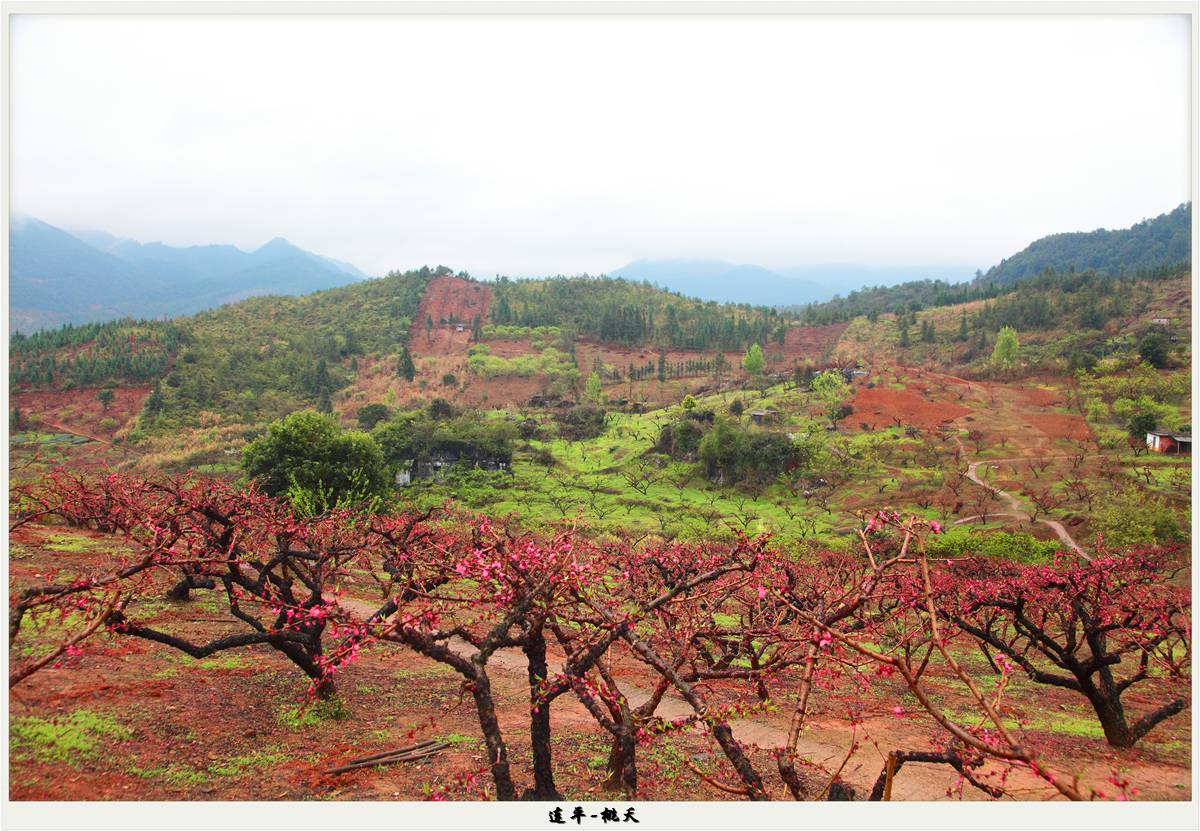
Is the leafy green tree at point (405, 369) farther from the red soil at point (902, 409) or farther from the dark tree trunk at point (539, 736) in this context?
the dark tree trunk at point (539, 736)

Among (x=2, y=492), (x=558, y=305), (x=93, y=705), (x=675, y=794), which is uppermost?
(x=558, y=305)

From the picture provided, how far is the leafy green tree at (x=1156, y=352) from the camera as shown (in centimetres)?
3756

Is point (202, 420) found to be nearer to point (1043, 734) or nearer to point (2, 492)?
point (2, 492)

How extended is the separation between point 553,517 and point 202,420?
33647mm

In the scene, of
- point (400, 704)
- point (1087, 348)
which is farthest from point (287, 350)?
point (1087, 348)

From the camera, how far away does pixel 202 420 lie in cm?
4288

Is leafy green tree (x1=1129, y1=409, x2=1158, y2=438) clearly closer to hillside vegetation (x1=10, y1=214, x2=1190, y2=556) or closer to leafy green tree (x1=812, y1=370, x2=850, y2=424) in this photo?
hillside vegetation (x1=10, y1=214, x2=1190, y2=556)

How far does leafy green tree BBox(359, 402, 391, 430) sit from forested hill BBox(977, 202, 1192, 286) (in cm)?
10706

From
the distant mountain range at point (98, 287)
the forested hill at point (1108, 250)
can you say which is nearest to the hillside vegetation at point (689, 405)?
the distant mountain range at point (98, 287)

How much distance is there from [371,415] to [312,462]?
70.9 feet

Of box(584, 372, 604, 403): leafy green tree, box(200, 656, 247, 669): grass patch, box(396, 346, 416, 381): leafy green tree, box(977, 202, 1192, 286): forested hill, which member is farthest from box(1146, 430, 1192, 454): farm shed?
box(977, 202, 1192, 286): forested hill

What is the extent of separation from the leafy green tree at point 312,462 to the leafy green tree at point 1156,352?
49264 millimetres

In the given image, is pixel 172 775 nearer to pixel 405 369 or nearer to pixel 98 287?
pixel 405 369

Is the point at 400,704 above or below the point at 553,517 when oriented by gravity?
above
